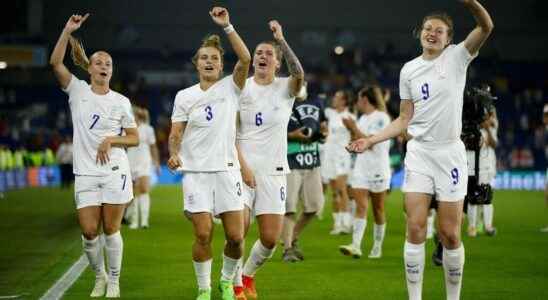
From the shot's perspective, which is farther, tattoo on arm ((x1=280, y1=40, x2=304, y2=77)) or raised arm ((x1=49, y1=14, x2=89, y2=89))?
raised arm ((x1=49, y1=14, x2=89, y2=89))

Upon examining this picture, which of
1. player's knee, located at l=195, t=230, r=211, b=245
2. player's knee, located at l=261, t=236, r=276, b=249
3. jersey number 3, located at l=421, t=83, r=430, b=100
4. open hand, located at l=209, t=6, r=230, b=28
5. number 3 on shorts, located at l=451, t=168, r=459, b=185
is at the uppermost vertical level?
open hand, located at l=209, t=6, r=230, b=28

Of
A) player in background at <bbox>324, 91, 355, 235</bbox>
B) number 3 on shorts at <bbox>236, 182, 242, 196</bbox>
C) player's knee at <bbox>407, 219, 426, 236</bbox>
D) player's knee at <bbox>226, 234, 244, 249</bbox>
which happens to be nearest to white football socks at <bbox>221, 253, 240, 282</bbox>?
player's knee at <bbox>226, 234, 244, 249</bbox>

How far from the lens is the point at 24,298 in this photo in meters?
10.9

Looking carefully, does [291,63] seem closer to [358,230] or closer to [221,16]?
[221,16]

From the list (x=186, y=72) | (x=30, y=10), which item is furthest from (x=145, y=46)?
(x=30, y=10)

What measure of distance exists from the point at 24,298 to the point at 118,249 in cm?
109

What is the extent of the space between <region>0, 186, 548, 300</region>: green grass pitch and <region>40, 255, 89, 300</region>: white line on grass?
11 centimetres

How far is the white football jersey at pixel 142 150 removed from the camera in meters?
20.5

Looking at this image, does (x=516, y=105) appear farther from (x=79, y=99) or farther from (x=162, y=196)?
(x=79, y=99)

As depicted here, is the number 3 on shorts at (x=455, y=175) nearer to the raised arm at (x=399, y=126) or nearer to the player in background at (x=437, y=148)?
the player in background at (x=437, y=148)

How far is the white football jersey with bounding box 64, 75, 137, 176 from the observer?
1067 centimetres

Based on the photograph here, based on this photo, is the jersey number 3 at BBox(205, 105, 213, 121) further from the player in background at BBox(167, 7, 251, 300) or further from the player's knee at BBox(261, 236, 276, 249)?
the player's knee at BBox(261, 236, 276, 249)

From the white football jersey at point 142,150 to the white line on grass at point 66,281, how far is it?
18.6 ft

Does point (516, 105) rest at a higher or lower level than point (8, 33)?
lower
